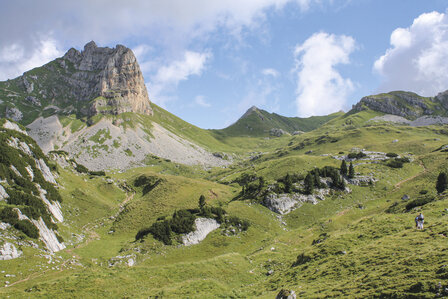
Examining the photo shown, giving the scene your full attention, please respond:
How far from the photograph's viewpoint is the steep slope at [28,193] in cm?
3766

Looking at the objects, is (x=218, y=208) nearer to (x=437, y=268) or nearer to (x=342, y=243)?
(x=342, y=243)

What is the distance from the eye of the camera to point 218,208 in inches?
2228

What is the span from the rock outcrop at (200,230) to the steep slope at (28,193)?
2204 cm

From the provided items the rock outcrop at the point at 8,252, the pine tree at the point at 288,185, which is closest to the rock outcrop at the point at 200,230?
the pine tree at the point at 288,185

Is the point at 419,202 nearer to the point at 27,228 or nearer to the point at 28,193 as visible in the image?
the point at 27,228

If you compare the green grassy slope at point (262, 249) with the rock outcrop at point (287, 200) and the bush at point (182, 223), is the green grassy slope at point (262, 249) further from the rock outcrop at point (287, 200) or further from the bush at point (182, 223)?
the bush at point (182, 223)

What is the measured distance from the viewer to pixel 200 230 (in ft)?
167

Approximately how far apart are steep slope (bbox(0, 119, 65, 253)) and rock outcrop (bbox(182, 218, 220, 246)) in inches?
868

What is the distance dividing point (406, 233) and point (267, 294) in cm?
1711

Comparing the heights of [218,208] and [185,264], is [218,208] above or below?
above

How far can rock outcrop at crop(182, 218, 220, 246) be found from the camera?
48438 millimetres

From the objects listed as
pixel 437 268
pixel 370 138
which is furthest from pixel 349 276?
pixel 370 138

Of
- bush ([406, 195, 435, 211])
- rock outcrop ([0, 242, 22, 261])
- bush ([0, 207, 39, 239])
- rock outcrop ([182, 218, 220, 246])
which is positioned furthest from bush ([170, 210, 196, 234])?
Answer: bush ([406, 195, 435, 211])

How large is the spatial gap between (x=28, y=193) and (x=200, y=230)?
34.0 meters
